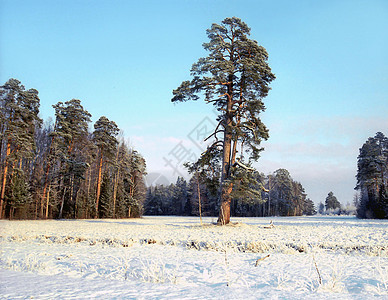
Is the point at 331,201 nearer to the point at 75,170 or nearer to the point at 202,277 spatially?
the point at 75,170

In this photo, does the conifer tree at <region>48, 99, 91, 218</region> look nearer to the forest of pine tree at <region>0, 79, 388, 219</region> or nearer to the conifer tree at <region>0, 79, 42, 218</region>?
the forest of pine tree at <region>0, 79, 388, 219</region>

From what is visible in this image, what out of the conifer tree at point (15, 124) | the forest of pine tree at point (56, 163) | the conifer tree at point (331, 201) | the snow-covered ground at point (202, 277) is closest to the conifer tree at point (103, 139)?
the forest of pine tree at point (56, 163)

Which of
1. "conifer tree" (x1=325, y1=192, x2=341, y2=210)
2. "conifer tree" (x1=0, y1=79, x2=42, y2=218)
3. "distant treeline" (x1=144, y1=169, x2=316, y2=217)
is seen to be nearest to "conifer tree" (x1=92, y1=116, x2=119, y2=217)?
"conifer tree" (x1=0, y1=79, x2=42, y2=218)

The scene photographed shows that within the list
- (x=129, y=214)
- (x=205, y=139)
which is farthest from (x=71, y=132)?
(x=205, y=139)

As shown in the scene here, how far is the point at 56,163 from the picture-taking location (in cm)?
2914

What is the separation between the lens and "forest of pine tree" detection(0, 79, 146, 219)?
2467cm

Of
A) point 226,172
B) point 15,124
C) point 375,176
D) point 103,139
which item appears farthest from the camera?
point 375,176

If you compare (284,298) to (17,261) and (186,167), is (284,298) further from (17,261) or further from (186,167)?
(186,167)

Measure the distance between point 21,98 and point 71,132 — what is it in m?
6.29

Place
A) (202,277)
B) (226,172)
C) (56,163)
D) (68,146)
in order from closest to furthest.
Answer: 1. (202,277)
2. (226,172)
3. (56,163)
4. (68,146)

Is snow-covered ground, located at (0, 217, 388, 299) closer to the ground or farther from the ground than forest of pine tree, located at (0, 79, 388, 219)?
closer to the ground

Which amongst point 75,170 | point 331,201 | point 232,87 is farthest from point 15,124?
point 331,201

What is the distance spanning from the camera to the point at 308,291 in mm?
3908

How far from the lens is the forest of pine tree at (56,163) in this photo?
971 inches
